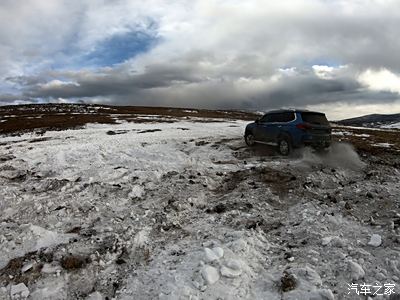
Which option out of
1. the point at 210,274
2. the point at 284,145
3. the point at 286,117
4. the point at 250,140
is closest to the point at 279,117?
the point at 286,117

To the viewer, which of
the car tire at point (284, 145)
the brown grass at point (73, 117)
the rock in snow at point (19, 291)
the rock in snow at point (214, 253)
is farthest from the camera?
the brown grass at point (73, 117)

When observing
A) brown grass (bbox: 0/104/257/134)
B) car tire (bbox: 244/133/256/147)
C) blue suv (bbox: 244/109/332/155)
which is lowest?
brown grass (bbox: 0/104/257/134)

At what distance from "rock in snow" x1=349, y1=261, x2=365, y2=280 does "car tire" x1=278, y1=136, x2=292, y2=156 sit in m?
9.72

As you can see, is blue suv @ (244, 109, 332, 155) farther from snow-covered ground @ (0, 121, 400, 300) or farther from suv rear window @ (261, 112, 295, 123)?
snow-covered ground @ (0, 121, 400, 300)

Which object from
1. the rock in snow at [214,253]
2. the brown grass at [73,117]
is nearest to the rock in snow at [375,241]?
the rock in snow at [214,253]

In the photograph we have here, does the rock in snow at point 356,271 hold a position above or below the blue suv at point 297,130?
below

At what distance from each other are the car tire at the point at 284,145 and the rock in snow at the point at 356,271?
31.9 ft

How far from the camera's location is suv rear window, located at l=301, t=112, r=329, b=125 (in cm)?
1633

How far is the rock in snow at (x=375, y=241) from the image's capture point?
25.8 ft

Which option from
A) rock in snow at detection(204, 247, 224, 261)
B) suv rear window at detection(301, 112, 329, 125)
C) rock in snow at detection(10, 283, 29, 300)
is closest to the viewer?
rock in snow at detection(10, 283, 29, 300)

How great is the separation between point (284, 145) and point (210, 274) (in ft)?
35.0

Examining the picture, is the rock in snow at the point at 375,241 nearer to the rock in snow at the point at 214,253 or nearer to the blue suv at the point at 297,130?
the rock in snow at the point at 214,253

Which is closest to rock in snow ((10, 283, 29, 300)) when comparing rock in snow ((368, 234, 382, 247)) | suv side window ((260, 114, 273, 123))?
rock in snow ((368, 234, 382, 247))

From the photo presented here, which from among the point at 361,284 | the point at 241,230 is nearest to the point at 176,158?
the point at 241,230
